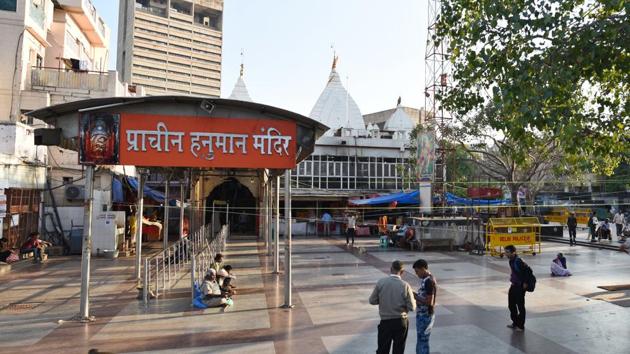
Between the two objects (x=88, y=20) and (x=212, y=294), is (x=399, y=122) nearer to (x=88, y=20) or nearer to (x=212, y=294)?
(x=88, y=20)

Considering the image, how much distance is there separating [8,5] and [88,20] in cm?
589

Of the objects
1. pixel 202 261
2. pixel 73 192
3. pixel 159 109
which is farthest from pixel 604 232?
pixel 73 192

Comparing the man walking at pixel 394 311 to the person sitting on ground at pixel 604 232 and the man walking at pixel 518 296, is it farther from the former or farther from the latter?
the person sitting on ground at pixel 604 232

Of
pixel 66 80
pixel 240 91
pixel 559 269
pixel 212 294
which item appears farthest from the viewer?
pixel 240 91

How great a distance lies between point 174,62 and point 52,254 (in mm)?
98539

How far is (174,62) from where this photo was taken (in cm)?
10850

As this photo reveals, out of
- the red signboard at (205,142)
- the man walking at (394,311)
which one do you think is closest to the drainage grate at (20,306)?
the red signboard at (205,142)

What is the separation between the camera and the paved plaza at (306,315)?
7.48 meters

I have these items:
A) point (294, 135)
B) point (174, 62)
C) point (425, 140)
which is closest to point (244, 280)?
point (294, 135)

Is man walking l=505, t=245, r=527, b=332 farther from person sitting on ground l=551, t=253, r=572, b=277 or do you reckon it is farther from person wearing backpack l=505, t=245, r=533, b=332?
person sitting on ground l=551, t=253, r=572, b=277

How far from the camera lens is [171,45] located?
107 meters

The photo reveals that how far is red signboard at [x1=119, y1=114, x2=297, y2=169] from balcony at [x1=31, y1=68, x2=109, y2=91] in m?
14.5

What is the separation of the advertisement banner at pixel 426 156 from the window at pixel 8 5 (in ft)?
66.3

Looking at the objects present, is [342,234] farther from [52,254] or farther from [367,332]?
[367,332]
